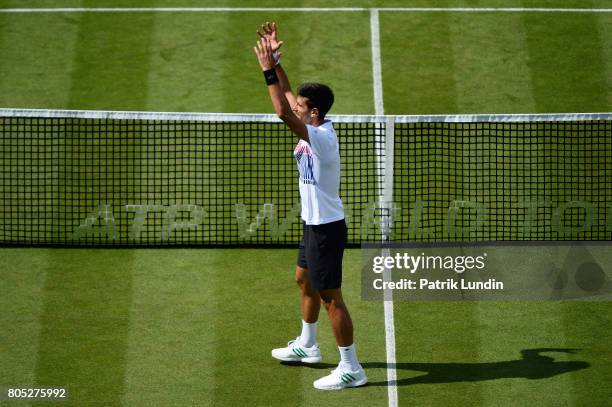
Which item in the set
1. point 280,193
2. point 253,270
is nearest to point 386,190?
point 280,193

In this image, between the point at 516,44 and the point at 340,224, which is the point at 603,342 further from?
the point at 516,44

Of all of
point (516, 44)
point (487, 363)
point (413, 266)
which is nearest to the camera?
point (487, 363)

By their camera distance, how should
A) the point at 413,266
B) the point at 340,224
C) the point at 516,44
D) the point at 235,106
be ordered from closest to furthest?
the point at 340,224 < the point at 413,266 < the point at 235,106 < the point at 516,44

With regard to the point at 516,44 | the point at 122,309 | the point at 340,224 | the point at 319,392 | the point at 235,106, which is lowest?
the point at 319,392

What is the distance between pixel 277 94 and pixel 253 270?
387 centimetres

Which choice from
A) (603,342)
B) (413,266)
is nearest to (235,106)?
(413,266)

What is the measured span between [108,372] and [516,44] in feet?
32.5

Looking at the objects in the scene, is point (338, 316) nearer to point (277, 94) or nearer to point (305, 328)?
point (305, 328)

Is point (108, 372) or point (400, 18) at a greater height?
point (400, 18)

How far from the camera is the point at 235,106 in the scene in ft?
54.0

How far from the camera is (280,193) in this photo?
14.3 meters

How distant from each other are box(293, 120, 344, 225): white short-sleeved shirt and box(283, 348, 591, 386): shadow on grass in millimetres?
1671

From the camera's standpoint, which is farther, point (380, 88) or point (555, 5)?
point (555, 5)

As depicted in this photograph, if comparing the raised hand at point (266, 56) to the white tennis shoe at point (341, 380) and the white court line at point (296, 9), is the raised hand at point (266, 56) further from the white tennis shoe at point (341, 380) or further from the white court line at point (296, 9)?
the white court line at point (296, 9)
